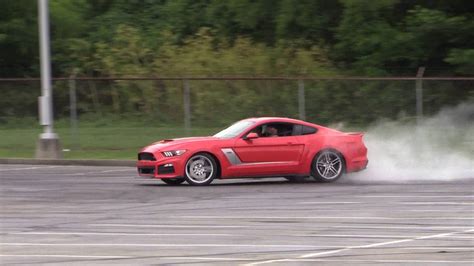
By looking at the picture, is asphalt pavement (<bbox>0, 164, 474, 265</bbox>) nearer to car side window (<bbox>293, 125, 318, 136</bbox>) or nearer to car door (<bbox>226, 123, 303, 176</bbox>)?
car door (<bbox>226, 123, 303, 176</bbox>)

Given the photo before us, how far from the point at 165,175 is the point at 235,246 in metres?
7.59

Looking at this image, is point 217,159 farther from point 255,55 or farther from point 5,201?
point 255,55

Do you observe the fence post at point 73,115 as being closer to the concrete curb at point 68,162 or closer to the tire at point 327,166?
the concrete curb at point 68,162

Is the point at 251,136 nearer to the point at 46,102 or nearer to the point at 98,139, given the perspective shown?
the point at 46,102

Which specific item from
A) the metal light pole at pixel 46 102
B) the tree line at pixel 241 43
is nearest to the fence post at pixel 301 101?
the tree line at pixel 241 43

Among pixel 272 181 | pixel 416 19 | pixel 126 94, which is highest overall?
pixel 416 19

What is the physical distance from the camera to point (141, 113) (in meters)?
→ 29.8

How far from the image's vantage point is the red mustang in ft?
60.0

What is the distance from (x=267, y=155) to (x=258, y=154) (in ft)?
0.61

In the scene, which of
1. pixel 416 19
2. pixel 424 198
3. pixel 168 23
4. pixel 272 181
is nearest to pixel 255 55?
pixel 416 19

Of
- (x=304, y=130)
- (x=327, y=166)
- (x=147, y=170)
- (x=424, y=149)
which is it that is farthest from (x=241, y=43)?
(x=147, y=170)

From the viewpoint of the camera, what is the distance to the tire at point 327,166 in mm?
19078

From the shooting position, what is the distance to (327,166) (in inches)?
755

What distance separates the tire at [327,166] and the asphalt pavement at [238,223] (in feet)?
0.80
